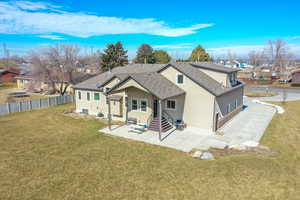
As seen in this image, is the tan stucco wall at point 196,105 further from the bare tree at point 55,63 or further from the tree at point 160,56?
the tree at point 160,56

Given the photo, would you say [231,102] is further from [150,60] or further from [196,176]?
[150,60]

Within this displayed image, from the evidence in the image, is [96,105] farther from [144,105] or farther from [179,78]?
[179,78]

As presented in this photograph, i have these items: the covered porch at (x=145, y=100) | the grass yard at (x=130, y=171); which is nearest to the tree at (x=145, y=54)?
the covered porch at (x=145, y=100)

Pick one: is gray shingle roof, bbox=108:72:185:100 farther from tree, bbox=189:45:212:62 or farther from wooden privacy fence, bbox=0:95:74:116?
tree, bbox=189:45:212:62

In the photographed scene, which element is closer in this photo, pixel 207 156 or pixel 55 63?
pixel 207 156

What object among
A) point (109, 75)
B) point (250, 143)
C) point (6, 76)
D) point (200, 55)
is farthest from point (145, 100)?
point (6, 76)

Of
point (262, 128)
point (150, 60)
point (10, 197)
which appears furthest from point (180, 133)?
point (150, 60)

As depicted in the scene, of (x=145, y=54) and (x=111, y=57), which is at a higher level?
(x=145, y=54)
